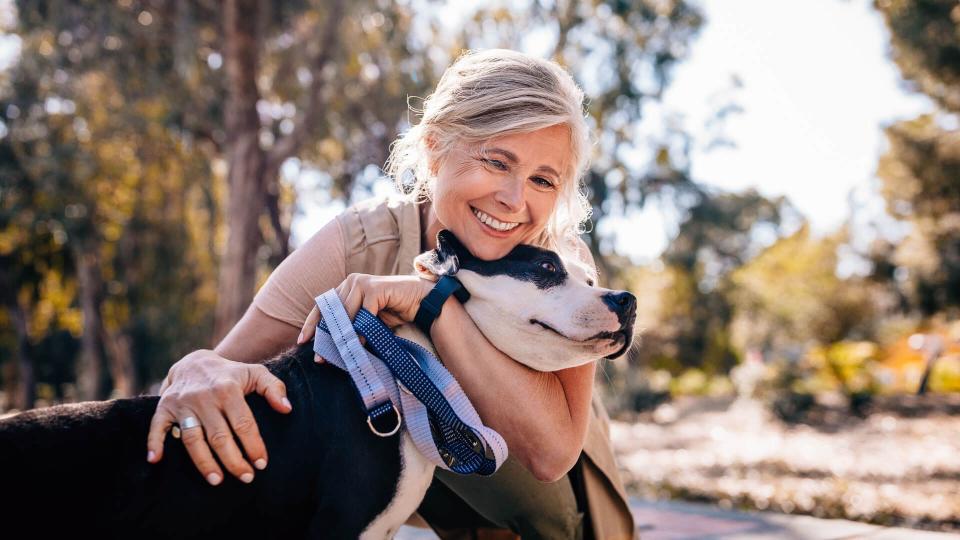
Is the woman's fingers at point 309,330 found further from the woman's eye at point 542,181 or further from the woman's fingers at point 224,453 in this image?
the woman's eye at point 542,181

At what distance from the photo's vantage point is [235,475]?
1.73 m

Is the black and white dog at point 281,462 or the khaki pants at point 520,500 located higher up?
the black and white dog at point 281,462

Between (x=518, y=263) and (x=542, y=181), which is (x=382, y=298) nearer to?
(x=518, y=263)

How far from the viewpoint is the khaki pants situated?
2.47 m

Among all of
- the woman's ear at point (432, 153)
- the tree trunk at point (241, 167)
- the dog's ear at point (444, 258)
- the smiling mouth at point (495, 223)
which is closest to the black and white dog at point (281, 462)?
the dog's ear at point (444, 258)

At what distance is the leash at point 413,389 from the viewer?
1.83 m

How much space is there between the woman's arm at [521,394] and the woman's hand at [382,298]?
81 mm

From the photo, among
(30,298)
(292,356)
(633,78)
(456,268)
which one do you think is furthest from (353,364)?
(30,298)

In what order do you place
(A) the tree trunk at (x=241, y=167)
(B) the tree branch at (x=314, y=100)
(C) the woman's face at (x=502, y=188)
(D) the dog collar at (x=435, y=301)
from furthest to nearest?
(B) the tree branch at (x=314, y=100) < (A) the tree trunk at (x=241, y=167) < (C) the woman's face at (x=502, y=188) < (D) the dog collar at (x=435, y=301)

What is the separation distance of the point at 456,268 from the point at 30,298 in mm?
20666

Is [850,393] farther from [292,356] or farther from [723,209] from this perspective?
[292,356]

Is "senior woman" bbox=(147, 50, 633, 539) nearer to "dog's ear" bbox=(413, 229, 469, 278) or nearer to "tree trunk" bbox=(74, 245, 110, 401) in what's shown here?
"dog's ear" bbox=(413, 229, 469, 278)

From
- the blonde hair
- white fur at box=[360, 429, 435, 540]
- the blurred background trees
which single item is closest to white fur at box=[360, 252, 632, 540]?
white fur at box=[360, 429, 435, 540]

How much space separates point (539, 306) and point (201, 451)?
34.0 inches
